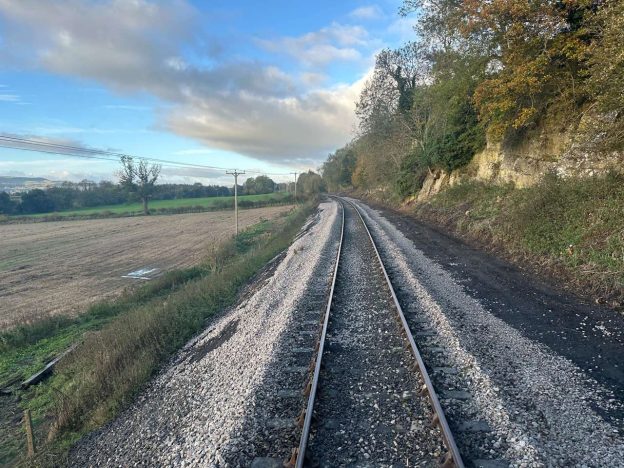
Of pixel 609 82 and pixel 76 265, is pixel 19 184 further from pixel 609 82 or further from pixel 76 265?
pixel 609 82

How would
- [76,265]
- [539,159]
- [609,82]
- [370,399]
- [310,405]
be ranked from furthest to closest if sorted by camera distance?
[76,265] < [539,159] < [609,82] < [370,399] < [310,405]

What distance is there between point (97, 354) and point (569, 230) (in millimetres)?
12991

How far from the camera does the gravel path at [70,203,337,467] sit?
442 cm

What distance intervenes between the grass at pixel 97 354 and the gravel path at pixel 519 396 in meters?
5.64

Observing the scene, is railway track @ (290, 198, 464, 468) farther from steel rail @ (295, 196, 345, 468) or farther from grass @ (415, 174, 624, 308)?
grass @ (415, 174, 624, 308)

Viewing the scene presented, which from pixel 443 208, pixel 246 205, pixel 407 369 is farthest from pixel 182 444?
pixel 246 205

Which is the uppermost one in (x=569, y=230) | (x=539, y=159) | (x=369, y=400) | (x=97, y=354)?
(x=539, y=159)

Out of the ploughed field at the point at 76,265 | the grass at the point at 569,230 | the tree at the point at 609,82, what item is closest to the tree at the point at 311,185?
the ploughed field at the point at 76,265

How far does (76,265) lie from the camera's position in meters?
26.8

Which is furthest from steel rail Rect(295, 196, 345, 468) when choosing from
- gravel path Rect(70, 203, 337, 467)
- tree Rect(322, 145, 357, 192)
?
tree Rect(322, 145, 357, 192)

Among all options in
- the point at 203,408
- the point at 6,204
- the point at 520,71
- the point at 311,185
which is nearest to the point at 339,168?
the point at 311,185

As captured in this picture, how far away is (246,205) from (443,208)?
201 ft

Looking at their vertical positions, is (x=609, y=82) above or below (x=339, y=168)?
below

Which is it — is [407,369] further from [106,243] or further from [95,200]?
[95,200]
